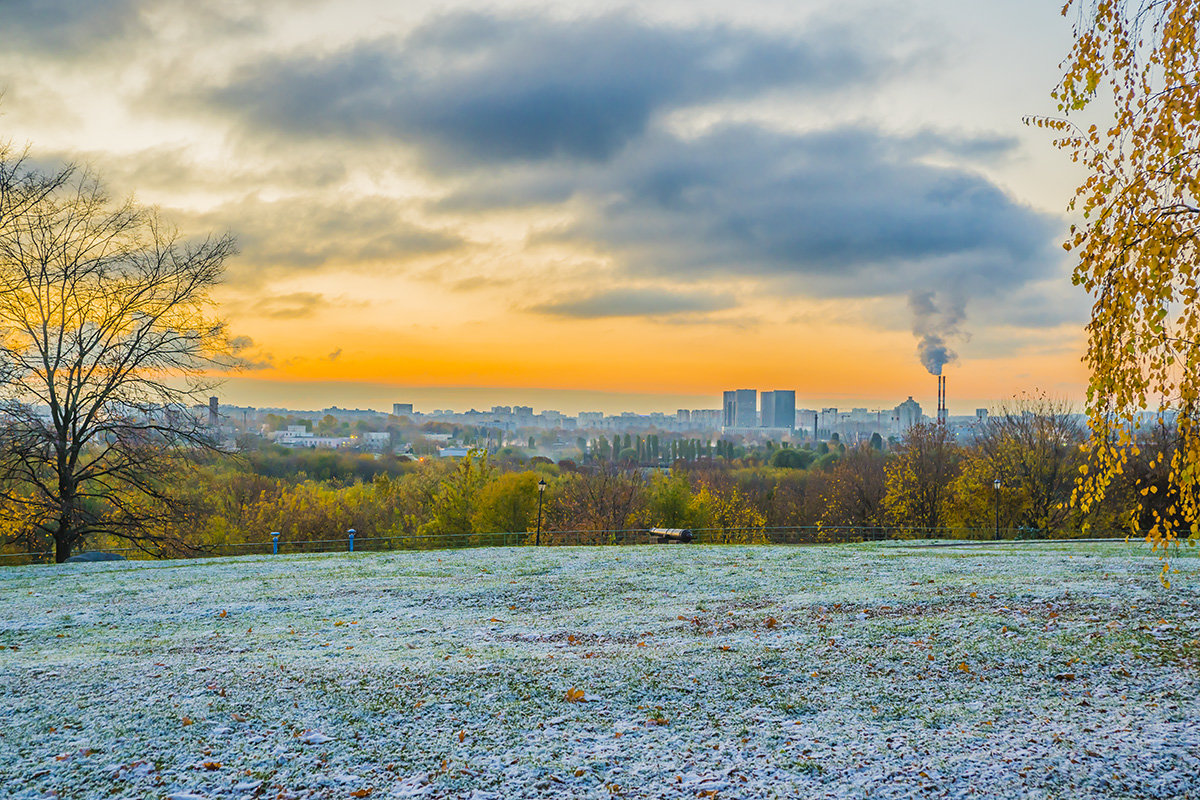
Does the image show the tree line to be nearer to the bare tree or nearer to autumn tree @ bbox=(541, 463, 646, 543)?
autumn tree @ bbox=(541, 463, 646, 543)

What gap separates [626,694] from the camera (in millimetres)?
5867

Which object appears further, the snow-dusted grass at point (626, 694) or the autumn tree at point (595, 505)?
the autumn tree at point (595, 505)

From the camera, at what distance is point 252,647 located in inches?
305

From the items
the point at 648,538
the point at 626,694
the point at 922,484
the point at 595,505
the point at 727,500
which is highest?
the point at 922,484

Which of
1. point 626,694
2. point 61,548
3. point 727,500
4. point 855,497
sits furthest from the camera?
point 727,500

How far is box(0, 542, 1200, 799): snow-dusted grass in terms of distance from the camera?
4.44 m

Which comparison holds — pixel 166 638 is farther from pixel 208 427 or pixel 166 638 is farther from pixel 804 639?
pixel 208 427

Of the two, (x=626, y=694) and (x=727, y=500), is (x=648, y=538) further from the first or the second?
(x=626, y=694)

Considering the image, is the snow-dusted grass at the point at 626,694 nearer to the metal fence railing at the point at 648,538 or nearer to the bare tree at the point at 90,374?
the bare tree at the point at 90,374

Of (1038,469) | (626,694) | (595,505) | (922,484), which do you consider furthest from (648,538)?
(626,694)

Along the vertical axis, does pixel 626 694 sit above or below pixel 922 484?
below

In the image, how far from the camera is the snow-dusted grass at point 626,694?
14.6 feet

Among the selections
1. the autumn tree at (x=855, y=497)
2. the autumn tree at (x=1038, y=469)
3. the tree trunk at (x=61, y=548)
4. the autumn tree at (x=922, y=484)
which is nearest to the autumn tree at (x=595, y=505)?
the autumn tree at (x=855, y=497)

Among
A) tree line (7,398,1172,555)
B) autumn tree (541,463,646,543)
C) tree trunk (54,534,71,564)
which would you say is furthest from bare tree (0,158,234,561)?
autumn tree (541,463,646,543)
